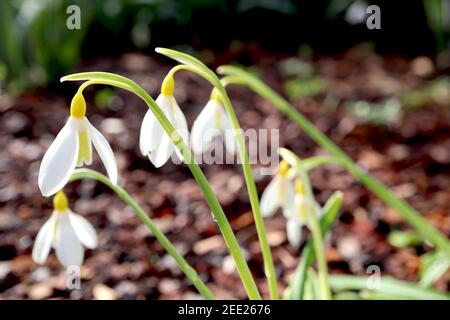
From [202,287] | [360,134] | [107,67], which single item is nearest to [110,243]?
[202,287]

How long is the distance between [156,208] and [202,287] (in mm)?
791

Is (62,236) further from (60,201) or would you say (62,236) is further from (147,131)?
(147,131)

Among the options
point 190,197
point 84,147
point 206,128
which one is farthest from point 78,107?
point 190,197

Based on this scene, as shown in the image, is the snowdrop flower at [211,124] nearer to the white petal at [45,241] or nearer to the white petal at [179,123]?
the white petal at [179,123]

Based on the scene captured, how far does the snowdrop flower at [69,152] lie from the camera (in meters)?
0.95

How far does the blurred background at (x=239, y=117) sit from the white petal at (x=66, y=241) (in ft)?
1.00

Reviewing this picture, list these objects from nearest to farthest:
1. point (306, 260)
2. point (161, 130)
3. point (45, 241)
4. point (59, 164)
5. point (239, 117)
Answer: point (59, 164) → point (161, 130) → point (45, 241) → point (306, 260) → point (239, 117)

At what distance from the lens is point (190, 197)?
6.65ft

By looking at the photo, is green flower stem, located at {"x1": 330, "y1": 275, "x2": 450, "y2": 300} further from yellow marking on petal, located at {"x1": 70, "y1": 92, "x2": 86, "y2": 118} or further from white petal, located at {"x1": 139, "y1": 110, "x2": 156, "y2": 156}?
yellow marking on petal, located at {"x1": 70, "y1": 92, "x2": 86, "y2": 118}

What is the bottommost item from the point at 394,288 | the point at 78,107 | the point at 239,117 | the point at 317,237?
the point at 394,288

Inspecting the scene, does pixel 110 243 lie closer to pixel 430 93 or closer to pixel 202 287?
pixel 202 287

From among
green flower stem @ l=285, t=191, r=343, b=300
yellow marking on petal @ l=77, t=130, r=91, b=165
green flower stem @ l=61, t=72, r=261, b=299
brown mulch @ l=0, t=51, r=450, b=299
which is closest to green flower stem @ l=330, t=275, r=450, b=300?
green flower stem @ l=285, t=191, r=343, b=300

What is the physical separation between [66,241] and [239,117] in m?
1.46

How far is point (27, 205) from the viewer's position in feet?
6.32
